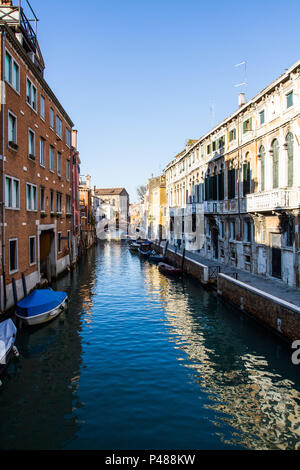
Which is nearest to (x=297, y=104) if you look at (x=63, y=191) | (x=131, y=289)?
(x=131, y=289)

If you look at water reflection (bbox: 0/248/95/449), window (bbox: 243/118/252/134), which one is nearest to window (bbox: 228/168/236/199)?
window (bbox: 243/118/252/134)

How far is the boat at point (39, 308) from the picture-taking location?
12.3 metres

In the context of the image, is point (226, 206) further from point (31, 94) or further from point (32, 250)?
point (31, 94)

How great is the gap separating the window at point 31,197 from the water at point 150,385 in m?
5.87

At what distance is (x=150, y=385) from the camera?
8.37 metres

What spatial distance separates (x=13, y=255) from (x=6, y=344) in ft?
18.9


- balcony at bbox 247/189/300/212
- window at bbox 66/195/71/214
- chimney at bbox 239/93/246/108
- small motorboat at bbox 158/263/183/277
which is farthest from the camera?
window at bbox 66/195/71/214

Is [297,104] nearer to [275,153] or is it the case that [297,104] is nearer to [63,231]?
[275,153]

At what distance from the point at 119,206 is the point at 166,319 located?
291 feet

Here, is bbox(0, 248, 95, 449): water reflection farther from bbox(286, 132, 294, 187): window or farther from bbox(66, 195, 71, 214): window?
bbox(66, 195, 71, 214): window

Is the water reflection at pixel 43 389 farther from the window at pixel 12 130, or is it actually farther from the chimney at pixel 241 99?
the chimney at pixel 241 99

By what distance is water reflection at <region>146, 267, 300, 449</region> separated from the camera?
21.2ft

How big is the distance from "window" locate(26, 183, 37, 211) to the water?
587cm

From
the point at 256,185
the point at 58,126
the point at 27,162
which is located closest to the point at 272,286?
the point at 256,185
